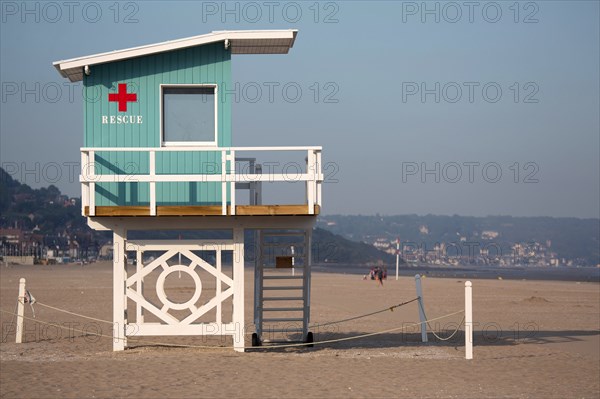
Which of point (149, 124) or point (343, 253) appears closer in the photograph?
point (149, 124)

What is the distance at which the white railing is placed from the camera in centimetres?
1673

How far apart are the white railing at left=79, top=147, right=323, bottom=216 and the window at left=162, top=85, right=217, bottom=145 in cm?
62

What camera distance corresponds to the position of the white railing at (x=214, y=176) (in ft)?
54.9

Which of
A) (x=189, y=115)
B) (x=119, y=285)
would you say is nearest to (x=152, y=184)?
(x=189, y=115)

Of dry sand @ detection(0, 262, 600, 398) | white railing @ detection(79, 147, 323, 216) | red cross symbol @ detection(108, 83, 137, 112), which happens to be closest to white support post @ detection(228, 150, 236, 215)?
white railing @ detection(79, 147, 323, 216)

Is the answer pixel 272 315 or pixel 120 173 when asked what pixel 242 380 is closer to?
pixel 120 173

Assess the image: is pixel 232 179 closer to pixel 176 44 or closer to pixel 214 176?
pixel 214 176

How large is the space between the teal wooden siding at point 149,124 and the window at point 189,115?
0.57ft

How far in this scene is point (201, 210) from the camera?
17.0 metres

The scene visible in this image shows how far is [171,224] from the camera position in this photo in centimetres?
1786

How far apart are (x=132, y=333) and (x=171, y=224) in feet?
7.35

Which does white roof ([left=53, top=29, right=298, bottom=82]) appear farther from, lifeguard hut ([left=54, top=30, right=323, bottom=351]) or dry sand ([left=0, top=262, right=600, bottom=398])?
dry sand ([left=0, top=262, right=600, bottom=398])

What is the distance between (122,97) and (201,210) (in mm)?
2838

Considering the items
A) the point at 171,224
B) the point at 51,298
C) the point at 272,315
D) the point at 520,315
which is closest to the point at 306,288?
the point at 171,224
